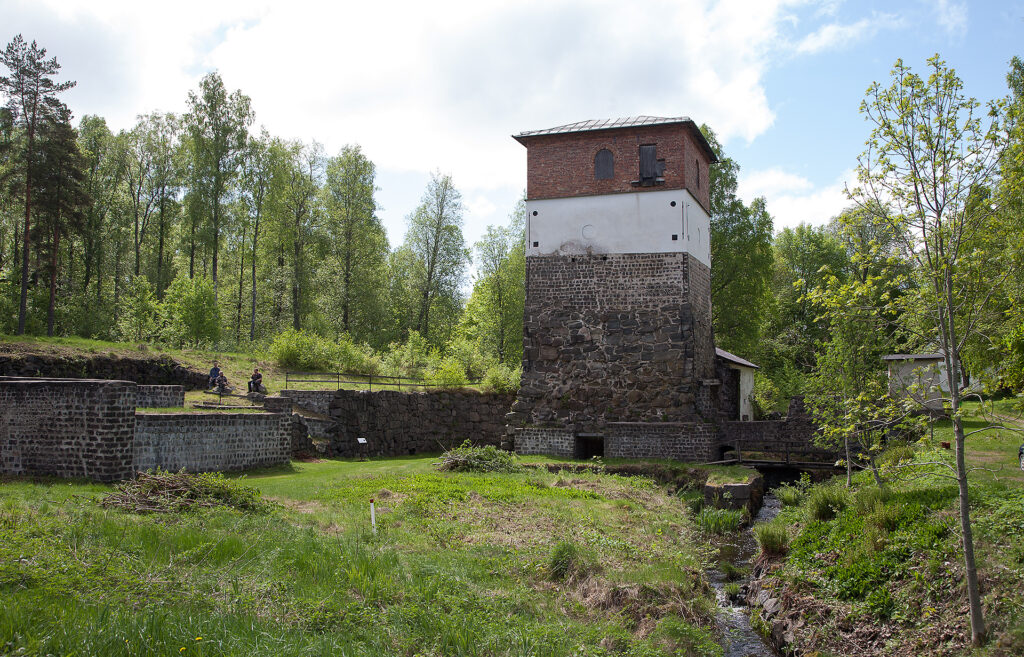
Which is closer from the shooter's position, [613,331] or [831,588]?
[831,588]

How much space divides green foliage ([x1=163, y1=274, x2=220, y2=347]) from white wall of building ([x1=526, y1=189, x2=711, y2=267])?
1589 cm

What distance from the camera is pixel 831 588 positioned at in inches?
343

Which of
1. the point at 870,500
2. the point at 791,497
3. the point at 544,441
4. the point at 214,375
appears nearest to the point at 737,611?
the point at 870,500

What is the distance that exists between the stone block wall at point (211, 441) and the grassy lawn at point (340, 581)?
6.80 ft

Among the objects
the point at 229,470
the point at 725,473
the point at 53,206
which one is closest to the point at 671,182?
the point at 725,473

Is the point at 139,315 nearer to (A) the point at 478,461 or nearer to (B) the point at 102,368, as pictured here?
(B) the point at 102,368

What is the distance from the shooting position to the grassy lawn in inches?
236

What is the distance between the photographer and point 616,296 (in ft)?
74.6

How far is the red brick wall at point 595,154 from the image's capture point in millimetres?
22422

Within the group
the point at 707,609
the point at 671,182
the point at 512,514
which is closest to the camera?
the point at 707,609

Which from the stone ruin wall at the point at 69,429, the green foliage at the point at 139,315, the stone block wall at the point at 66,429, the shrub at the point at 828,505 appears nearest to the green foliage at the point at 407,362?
the green foliage at the point at 139,315

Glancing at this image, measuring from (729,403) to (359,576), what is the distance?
21837 mm

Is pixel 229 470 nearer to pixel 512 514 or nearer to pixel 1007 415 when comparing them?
pixel 512 514

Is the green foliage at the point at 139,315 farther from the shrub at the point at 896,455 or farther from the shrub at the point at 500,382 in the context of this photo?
the shrub at the point at 896,455
